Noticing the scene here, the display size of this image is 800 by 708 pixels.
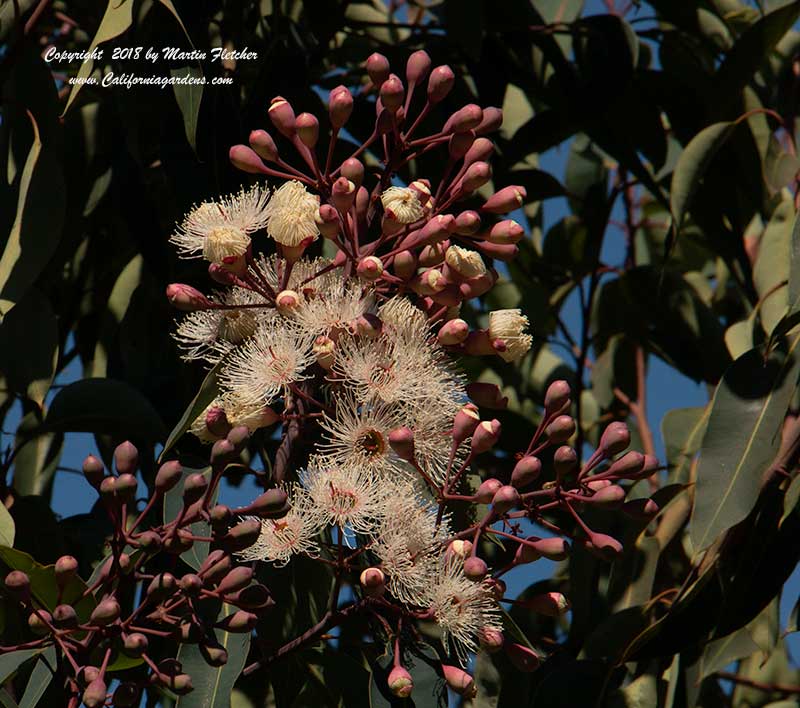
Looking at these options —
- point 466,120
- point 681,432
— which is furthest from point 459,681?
point 681,432

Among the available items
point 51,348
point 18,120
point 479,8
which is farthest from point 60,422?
point 479,8

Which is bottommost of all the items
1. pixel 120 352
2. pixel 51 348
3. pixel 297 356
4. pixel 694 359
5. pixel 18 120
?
pixel 694 359

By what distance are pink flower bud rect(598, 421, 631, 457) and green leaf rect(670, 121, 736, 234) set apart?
0.78 meters

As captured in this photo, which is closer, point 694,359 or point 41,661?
point 41,661

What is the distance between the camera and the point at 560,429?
1.40 meters

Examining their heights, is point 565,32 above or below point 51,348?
above

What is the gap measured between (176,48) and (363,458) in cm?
78

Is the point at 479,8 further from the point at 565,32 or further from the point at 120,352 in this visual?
the point at 120,352

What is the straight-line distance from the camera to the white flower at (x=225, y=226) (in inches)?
54.8

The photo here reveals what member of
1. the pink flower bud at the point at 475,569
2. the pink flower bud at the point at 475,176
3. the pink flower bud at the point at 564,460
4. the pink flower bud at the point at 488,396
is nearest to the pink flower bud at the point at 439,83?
the pink flower bud at the point at 475,176

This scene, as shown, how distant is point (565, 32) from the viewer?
2.38 m

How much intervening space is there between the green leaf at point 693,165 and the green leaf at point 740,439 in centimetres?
42

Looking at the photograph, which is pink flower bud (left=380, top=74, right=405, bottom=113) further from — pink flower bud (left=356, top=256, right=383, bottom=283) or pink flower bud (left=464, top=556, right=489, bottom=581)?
pink flower bud (left=464, top=556, right=489, bottom=581)

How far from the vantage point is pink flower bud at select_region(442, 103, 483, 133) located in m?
1.46
